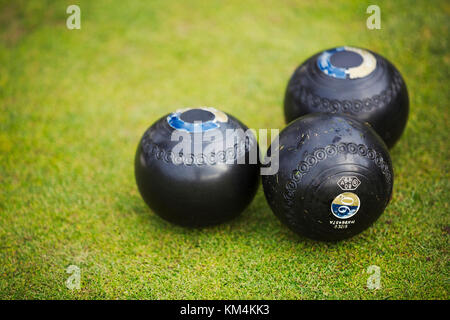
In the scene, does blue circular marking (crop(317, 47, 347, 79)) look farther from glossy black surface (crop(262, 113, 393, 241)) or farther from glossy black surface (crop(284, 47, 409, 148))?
glossy black surface (crop(262, 113, 393, 241))

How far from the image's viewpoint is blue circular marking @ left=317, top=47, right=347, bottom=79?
3859 millimetres

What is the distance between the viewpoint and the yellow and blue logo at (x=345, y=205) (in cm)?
313

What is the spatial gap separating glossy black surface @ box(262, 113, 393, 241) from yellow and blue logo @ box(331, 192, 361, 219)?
27 mm

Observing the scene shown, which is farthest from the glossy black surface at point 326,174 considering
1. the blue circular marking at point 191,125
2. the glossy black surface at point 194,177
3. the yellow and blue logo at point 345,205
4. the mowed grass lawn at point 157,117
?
the blue circular marking at point 191,125

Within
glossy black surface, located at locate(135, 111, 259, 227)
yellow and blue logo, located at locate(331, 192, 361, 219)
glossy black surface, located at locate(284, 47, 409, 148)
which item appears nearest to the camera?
yellow and blue logo, located at locate(331, 192, 361, 219)

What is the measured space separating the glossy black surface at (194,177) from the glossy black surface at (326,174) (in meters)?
0.31

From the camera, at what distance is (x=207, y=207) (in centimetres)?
349

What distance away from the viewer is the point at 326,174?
3125 millimetres

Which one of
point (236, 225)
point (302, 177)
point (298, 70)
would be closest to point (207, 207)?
point (236, 225)

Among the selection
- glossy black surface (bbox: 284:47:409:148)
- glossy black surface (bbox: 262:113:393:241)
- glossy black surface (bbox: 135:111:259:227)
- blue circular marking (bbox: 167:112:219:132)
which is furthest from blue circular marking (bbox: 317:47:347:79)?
blue circular marking (bbox: 167:112:219:132)

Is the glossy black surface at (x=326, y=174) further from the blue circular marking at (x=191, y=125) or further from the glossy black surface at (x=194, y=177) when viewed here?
the blue circular marking at (x=191, y=125)
